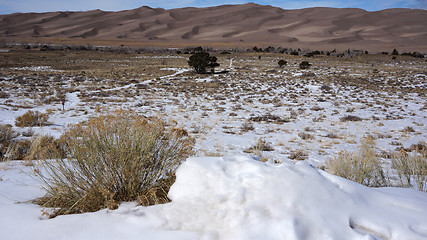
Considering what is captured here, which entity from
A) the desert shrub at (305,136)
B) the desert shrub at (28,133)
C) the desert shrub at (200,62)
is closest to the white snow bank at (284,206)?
the desert shrub at (305,136)

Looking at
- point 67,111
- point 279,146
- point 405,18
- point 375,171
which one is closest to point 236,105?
point 279,146

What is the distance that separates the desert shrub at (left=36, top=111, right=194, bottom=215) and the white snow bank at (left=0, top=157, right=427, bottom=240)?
0.21 metres

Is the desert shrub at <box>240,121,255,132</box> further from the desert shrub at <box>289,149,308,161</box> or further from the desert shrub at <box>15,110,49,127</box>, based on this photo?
the desert shrub at <box>15,110,49,127</box>

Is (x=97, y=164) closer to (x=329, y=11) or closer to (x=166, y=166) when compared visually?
(x=166, y=166)

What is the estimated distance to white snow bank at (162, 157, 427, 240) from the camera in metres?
2.26

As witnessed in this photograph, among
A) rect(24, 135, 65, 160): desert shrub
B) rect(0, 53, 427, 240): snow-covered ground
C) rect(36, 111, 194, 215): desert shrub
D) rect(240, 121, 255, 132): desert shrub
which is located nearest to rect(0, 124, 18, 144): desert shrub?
rect(24, 135, 65, 160): desert shrub

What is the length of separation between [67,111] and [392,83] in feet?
70.5

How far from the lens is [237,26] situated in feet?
415

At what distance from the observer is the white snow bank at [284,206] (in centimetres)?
226

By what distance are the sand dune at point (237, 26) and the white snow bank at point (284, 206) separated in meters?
93.2

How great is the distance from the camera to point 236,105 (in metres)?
12.9

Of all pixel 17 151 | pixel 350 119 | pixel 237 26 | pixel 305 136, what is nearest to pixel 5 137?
pixel 17 151

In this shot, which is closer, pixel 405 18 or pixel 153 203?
pixel 153 203

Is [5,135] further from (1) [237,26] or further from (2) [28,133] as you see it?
(1) [237,26]
